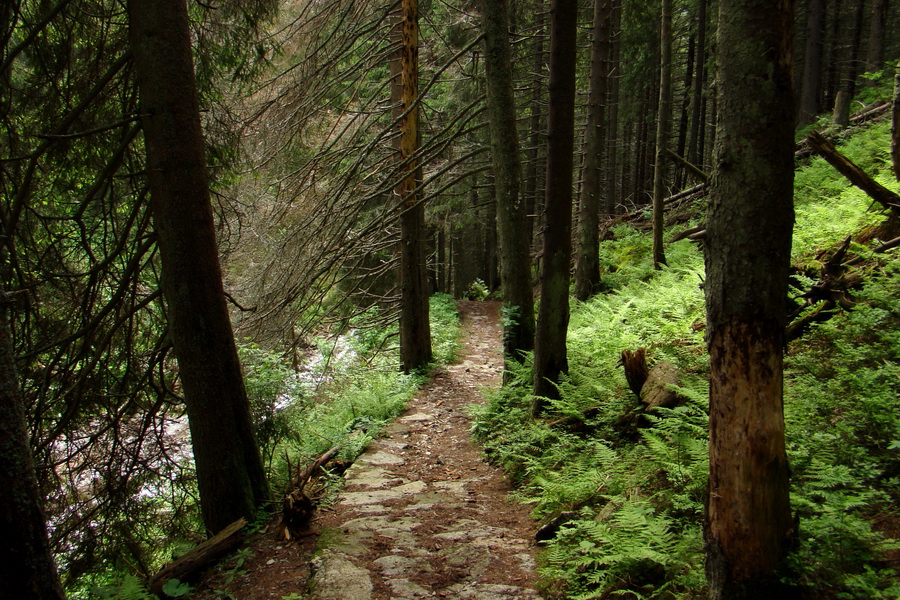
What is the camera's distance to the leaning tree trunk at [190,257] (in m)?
4.41

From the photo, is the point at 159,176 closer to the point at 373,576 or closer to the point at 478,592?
the point at 373,576

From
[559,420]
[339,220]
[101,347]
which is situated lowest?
[559,420]

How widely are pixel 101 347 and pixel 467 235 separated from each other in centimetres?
2567

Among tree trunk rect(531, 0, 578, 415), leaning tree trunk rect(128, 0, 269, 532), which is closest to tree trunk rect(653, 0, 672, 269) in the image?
tree trunk rect(531, 0, 578, 415)

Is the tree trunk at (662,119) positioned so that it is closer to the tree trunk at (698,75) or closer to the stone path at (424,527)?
the stone path at (424,527)

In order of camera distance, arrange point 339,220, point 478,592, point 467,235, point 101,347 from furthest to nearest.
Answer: point 467,235 → point 339,220 → point 101,347 → point 478,592

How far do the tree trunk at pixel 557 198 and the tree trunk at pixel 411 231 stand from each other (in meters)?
3.55

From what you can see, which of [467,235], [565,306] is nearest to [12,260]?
[565,306]

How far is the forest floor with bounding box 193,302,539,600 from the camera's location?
3.96 meters

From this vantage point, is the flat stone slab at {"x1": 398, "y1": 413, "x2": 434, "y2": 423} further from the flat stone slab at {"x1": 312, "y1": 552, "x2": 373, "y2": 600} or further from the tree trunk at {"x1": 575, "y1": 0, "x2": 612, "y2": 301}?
the tree trunk at {"x1": 575, "y1": 0, "x2": 612, "y2": 301}

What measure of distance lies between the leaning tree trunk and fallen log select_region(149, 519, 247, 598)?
9.8 inches

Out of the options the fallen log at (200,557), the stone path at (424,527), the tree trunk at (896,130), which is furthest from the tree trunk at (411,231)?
the tree trunk at (896,130)

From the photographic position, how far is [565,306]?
6656mm

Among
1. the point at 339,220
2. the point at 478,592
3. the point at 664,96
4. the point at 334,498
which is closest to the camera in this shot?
the point at 478,592
